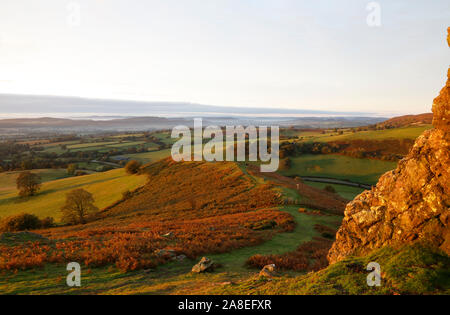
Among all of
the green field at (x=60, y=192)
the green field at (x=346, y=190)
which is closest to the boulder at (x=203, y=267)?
the green field at (x=60, y=192)

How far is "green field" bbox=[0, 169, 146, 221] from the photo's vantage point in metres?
50.4

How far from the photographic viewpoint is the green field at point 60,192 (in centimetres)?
5041

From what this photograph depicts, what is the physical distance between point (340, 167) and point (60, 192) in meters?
82.7

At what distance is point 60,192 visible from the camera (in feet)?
198

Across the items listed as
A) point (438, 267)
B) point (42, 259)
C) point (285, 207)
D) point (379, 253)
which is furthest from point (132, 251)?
point (285, 207)

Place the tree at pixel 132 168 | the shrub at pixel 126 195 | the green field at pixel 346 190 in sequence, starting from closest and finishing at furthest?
the shrub at pixel 126 195, the green field at pixel 346 190, the tree at pixel 132 168

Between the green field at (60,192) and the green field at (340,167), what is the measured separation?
48.5m

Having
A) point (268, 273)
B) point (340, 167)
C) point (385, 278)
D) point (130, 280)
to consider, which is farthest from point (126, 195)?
point (340, 167)

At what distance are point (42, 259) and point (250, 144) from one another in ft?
268

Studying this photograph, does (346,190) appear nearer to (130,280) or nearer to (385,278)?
(385,278)

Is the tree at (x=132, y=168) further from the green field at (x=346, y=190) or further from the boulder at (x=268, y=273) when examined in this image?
the boulder at (x=268, y=273)

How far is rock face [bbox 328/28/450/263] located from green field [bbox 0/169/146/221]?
168 ft
